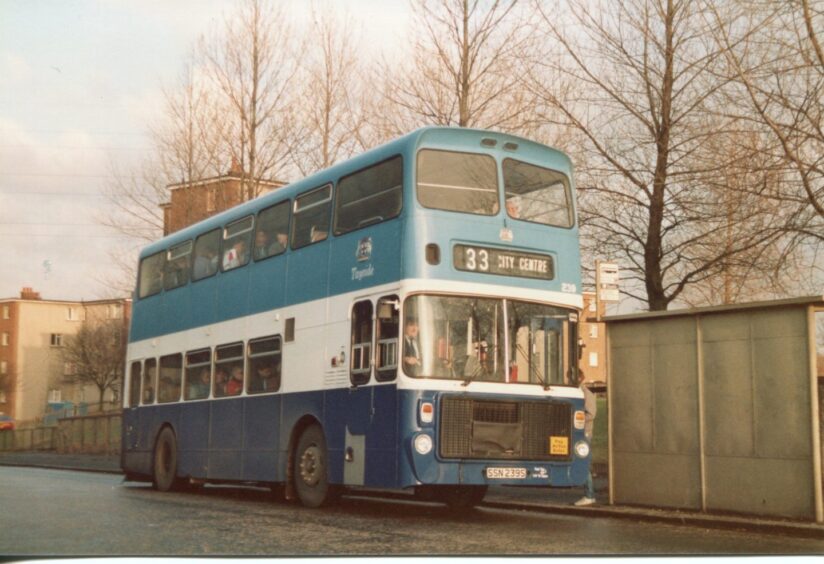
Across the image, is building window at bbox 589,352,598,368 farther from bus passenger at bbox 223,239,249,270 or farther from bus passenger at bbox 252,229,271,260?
bus passenger at bbox 252,229,271,260

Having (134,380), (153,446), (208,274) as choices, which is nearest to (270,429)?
(208,274)

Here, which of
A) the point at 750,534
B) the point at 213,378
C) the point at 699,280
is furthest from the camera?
the point at 699,280

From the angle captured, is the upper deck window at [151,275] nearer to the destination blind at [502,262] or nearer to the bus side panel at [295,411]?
the bus side panel at [295,411]

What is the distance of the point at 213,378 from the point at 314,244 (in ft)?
12.6

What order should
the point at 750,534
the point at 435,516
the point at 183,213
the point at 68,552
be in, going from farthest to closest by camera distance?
the point at 183,213, the point at 435,516, the point at 750,534, the point at 68,552

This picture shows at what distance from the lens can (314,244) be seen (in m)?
14.4

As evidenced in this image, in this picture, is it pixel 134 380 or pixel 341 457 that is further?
pixel 134 380

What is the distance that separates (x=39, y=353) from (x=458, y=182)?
6067 cm

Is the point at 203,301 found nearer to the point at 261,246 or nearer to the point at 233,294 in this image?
the point at 233,294

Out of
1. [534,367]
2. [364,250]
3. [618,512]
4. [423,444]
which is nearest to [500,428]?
[534,367]

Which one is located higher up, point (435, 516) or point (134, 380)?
point (134, 380)

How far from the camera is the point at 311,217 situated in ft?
48.1

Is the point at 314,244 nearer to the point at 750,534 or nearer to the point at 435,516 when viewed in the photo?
the point at 435,516

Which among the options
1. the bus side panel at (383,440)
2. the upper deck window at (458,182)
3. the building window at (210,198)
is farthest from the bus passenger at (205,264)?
the building window at (210,198)
